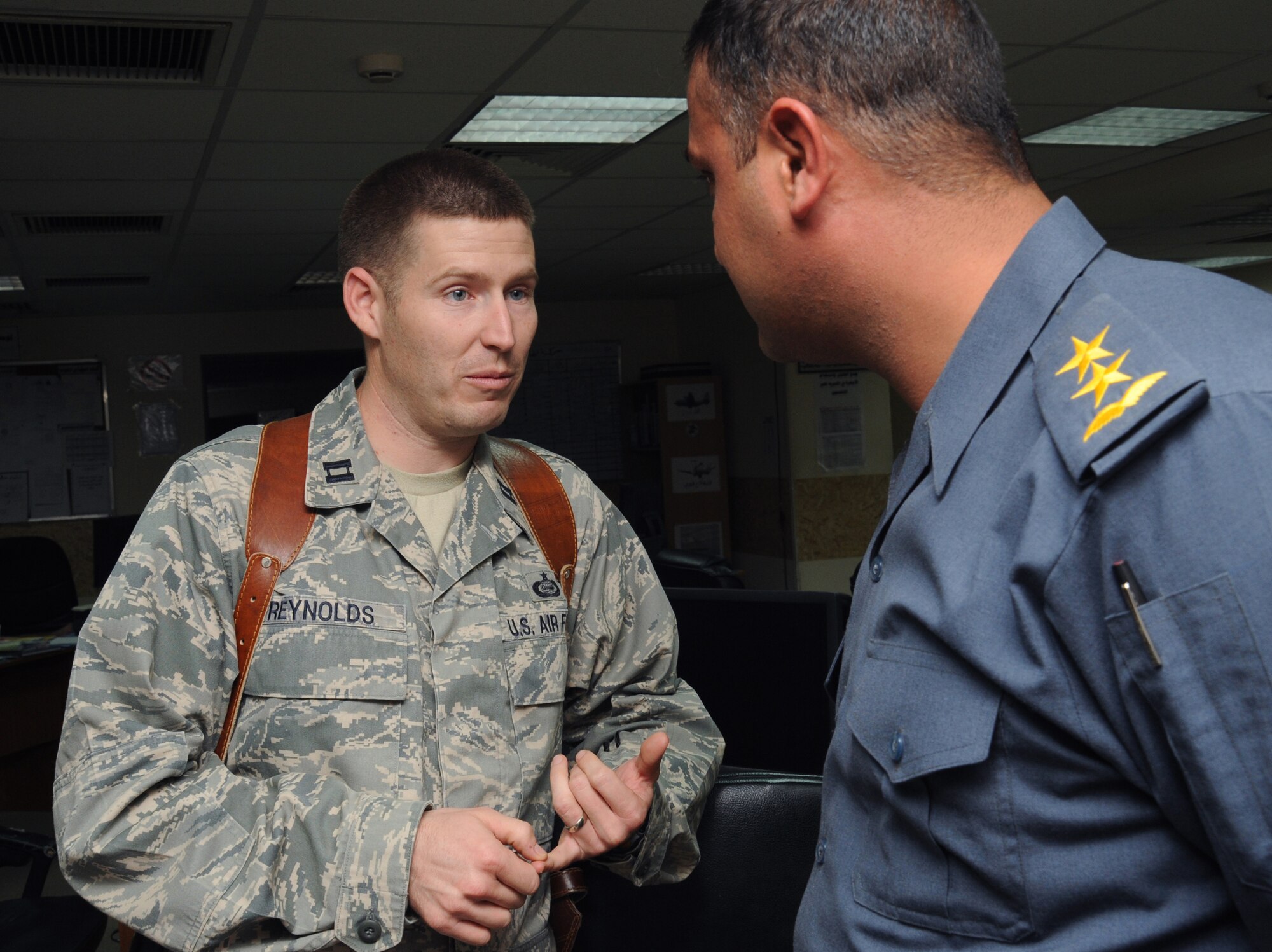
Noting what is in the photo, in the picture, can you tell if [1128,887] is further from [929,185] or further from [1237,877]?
[929,185]

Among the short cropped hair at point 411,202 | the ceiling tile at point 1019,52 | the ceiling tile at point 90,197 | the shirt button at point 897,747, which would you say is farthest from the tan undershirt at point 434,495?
the ceiling tile at point 90,197

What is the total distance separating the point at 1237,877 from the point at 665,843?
2.49ft

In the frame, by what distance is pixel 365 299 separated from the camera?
1366mm

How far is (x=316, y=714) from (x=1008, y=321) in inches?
33.3

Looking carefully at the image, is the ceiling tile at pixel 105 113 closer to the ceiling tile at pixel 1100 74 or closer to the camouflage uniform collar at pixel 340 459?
the camouflage uniform collar at pixel 340 459

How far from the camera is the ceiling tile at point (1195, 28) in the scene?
116 inches

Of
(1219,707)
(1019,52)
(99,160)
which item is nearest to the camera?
(1219,707)

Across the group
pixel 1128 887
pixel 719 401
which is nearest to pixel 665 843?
pixel 1128 887

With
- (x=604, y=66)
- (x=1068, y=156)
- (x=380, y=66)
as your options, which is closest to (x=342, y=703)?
(x=380, y=66)

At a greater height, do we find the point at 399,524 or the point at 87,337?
the point at 87,337

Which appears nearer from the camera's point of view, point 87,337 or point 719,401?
point 87,337

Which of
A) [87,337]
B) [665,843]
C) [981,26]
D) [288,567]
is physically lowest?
[665,843]

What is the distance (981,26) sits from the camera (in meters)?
0.75

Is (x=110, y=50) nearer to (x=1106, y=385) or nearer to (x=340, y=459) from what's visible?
(x=340, y=459)
